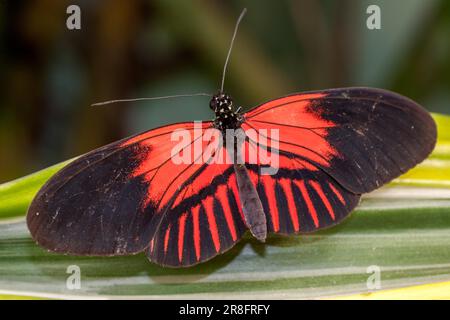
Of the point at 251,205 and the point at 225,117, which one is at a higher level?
the point at 225,117

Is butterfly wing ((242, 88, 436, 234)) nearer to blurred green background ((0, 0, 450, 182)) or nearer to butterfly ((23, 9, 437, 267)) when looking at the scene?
butterfly ((23, 9, 437, 267))

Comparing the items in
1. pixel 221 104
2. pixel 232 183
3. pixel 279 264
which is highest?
Result: pixel 221 104

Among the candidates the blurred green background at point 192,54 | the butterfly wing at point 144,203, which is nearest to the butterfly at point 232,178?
the butterfly wing at point 144,203

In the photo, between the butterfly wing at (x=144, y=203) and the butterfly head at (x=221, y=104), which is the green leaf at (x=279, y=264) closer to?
the butterfly wing at (x=144, y=203)

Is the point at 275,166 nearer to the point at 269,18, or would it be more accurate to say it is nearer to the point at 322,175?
the point at 322,175

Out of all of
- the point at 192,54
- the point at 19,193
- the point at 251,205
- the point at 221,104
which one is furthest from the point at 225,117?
the point at 192,54

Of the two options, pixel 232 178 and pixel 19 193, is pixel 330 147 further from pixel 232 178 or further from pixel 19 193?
pixel 19 193

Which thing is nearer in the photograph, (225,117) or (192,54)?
(225,117)
